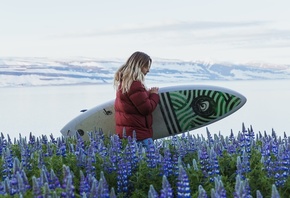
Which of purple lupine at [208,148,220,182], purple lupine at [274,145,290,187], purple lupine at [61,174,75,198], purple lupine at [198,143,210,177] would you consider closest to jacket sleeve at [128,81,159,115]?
purple lupine at [198,143,210,177]

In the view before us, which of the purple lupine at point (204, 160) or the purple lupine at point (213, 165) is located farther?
the purple lupine at point (204, 160)

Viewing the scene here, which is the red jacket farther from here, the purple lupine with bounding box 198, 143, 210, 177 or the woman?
the purple lupine with bounding box 198, 143, 210, 177

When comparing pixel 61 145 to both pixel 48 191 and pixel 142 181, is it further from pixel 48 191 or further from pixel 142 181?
pixel 48 191

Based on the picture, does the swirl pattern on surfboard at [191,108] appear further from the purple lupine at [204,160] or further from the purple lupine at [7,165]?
the purple lupine at [7,165]

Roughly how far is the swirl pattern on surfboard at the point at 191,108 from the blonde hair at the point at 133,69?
4.63 ft

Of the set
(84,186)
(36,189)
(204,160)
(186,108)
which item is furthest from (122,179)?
(186,108)

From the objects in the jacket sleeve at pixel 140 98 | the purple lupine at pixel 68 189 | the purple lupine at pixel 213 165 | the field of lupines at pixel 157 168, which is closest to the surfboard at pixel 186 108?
the jacket sleeve at pixel 140 98

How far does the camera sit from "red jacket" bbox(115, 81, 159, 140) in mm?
9047

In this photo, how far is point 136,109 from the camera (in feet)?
30.2

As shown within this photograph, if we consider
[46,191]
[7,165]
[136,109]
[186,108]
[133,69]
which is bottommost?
[7,165]

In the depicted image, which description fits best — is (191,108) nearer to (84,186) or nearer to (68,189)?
(84,186)

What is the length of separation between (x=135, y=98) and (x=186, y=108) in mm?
1807

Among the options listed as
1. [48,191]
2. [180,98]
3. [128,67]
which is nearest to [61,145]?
[128,67]

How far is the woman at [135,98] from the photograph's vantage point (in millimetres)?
9047
